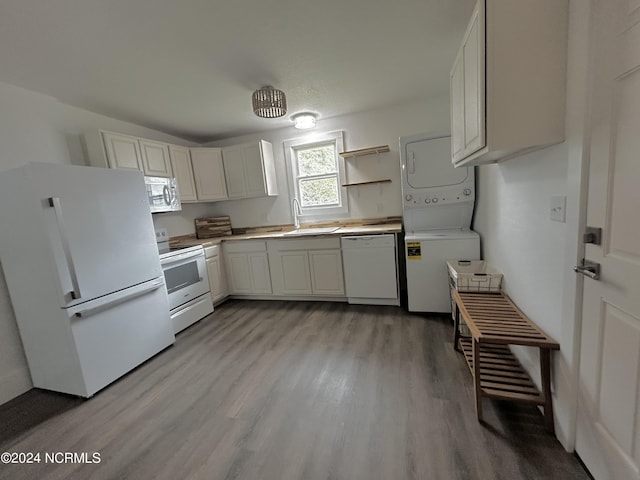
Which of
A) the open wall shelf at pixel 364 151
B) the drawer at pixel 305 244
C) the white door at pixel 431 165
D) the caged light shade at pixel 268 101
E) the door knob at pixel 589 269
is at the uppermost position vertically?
the caged light shade at pixel 268 101

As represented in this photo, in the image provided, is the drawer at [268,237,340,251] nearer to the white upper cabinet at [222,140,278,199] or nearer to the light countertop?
the light countertop

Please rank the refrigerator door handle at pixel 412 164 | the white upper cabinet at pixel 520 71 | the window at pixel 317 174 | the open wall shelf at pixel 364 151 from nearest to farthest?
the white upper cabinet at pixel 520 71 < the refrigerator door handle at pixel 412 164 < the open wall shelf at pixel 364 151 < the window at pixel 317 174

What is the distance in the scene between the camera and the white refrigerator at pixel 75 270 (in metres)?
1.80

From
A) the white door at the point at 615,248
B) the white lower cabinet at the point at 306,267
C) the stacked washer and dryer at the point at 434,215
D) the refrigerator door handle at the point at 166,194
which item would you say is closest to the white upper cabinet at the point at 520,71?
the white door at the point at 615,248

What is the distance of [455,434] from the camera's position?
139 cm

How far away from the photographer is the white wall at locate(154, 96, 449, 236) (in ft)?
10.6

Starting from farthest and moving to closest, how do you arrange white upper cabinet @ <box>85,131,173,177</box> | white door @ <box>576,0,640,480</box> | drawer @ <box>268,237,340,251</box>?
drawer @ <box>268,237,340,251</box> → white upper cabinet @ <box>85,131,173,177</box> → white door @ <box>576,0,640,480</box>

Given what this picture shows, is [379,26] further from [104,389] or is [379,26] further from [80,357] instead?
[104,389]

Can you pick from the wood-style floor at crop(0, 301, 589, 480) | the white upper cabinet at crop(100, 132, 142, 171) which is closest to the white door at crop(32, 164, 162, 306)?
the white upper cabinet at crop(100, 132, 142, 171)

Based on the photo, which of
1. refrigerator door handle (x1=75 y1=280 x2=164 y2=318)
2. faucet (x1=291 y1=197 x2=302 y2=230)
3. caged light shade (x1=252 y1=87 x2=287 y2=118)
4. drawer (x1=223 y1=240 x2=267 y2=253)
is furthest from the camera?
faucet (x1=291 y1=197 x2=302 y2=230)

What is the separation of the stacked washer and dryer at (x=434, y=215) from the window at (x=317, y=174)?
1039mm

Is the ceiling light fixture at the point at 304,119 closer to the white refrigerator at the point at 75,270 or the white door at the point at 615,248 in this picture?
the white refrigerator at the point at 75,270

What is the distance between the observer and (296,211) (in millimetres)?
3924

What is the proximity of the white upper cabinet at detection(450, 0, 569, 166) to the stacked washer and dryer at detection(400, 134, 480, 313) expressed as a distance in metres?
1.46
